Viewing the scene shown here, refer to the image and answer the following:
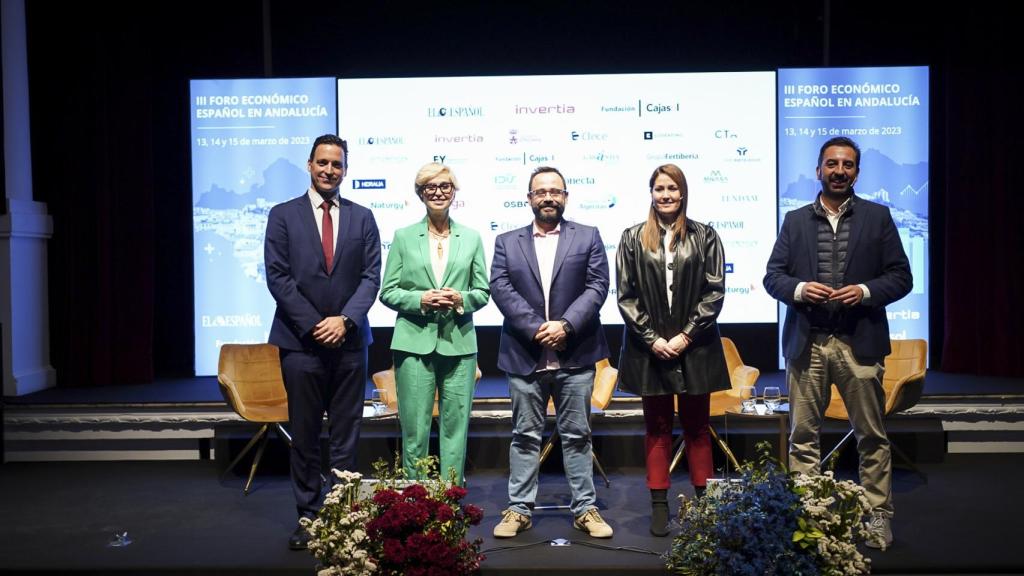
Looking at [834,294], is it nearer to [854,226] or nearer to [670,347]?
[854,226]

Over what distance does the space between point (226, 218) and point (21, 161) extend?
1490 millimetres

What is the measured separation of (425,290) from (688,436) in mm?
1312

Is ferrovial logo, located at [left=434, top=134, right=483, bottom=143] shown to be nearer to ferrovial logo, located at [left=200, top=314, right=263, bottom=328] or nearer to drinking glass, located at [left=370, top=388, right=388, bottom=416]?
ferrovial logo, located at [left=200, top=314, right=263, bottom=328]

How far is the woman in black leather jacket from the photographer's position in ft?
12.1

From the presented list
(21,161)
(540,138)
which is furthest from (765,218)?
(21,161)

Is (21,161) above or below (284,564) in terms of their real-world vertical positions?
above

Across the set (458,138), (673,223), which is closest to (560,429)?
(673,223)

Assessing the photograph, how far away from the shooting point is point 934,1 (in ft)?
21.9

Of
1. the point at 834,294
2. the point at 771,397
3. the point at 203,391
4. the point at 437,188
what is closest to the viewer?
the point at 834,294

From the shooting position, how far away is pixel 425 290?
12.5 feet

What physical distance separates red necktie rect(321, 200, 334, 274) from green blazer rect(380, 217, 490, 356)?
24cm

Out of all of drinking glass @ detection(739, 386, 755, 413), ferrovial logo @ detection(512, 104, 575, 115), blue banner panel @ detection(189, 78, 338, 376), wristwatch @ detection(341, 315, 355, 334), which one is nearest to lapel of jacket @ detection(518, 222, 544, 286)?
wristwatch @ detection(341, 315, 355, 334)

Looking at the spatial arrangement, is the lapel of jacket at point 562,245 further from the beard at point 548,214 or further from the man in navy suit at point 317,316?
the man in navy suit at point 317,316

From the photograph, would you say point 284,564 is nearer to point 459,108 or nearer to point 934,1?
point 459,108
